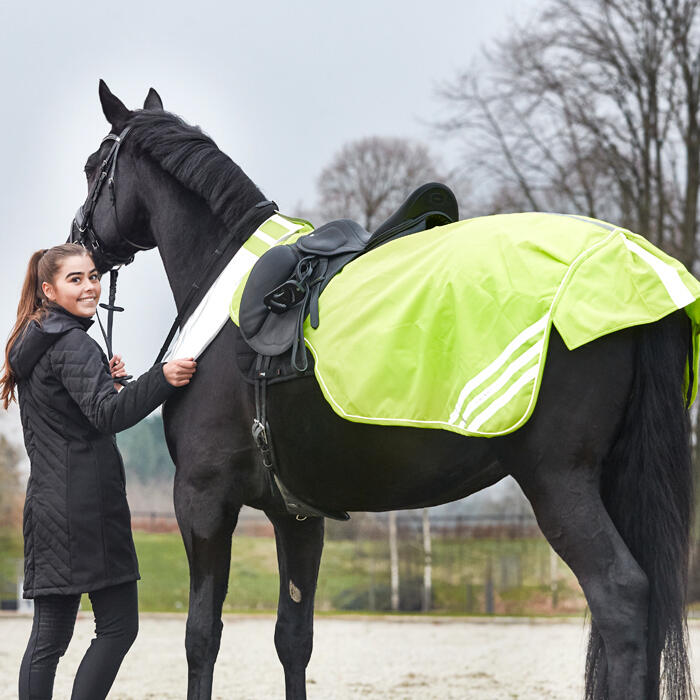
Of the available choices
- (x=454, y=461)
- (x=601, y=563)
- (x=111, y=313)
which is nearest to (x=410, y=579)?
(x=111, y=313)

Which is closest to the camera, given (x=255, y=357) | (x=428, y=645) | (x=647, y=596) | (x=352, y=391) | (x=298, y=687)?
(x=647, y=596)

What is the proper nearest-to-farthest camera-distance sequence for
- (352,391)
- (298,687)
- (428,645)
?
(352,391), (298,687), (428,645)

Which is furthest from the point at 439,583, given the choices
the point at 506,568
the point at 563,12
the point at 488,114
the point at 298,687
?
the point at 298,687

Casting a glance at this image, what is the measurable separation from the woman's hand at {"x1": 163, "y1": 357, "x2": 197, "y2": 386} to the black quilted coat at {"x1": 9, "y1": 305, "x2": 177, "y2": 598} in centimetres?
4

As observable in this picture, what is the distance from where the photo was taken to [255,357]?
3113 mm

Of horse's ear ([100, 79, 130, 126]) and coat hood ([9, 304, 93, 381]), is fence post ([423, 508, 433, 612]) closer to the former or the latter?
horse's ear ([100, 79, 130, 126])

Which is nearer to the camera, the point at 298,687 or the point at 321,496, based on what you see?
the point at 321,496

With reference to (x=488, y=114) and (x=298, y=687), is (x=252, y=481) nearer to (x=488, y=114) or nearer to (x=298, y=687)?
(x=298, y=687)

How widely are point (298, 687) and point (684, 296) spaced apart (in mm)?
2002

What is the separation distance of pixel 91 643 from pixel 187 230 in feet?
4.78

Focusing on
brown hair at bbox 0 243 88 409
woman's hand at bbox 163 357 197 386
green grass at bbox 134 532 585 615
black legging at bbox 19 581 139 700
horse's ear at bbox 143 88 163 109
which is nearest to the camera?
woman's hand at bbox 163 357 197 386

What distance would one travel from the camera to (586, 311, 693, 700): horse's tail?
2818 millimetres

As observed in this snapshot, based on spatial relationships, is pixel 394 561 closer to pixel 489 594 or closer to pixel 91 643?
pixel 489 594

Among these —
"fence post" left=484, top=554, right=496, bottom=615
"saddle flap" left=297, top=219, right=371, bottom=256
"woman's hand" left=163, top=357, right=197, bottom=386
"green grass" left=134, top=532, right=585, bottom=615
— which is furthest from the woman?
"fence post" left=484, top=554, right=496, bottom=615
